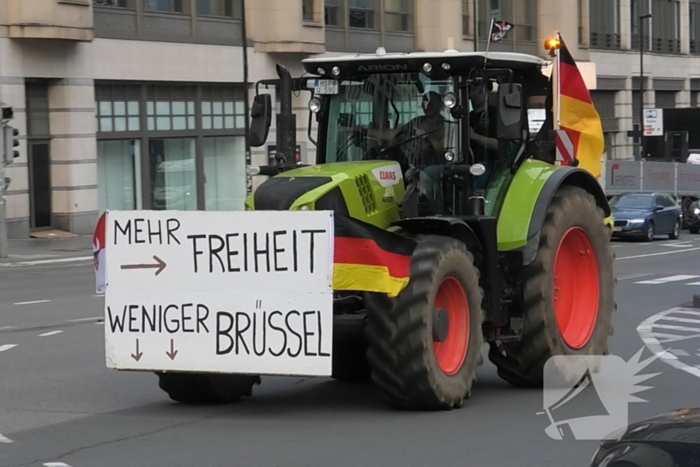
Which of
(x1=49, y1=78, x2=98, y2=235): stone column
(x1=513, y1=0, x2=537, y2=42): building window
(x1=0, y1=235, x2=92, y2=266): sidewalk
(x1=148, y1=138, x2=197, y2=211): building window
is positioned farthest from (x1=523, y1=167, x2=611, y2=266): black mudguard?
(x1=513, y1=0, x2=537, y2=42): building window

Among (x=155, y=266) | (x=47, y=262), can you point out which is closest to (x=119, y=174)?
(x=47, y=262)

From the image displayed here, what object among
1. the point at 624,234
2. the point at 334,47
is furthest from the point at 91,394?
the point at 334,47

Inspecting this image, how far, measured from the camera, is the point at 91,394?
11023 millimetres

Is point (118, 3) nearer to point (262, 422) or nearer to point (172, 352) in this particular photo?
point (172, 352)

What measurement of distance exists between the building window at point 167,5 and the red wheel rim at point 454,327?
31.8 metres

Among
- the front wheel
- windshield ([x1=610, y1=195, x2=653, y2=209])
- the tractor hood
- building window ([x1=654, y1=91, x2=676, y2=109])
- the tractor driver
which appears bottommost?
the front wheel

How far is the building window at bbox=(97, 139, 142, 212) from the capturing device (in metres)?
39.2

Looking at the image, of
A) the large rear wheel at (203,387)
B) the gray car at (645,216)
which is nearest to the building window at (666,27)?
the gray car at (645,216)

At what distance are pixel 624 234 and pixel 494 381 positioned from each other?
1137 inches

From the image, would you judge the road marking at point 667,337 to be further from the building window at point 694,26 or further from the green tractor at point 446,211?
the building window at point 694,26

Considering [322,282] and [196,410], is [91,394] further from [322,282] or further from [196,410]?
[322,282]

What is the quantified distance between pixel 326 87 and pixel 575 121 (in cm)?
248

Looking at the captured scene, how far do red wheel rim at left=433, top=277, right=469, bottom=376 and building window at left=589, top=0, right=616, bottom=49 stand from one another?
A: 56.0 meters

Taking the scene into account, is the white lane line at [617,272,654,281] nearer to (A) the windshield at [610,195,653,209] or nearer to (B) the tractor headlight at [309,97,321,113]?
(A) the windshield at [610,195,653,209]
